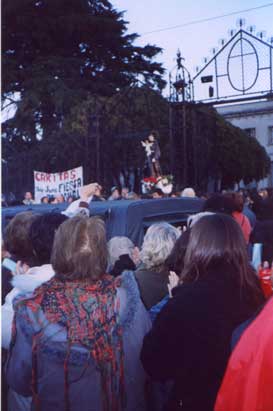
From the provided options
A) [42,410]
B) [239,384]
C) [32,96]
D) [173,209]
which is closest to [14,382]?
[42,410]

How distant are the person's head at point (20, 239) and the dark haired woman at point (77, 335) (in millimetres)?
602

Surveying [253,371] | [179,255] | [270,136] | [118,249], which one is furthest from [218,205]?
[270,136]

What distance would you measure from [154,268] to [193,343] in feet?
3.24

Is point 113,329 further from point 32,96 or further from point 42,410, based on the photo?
point 32,96

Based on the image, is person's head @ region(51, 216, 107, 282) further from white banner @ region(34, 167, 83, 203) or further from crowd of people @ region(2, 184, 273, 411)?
white banner @ region(34, 167, 83, 203)

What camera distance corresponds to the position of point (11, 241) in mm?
3035

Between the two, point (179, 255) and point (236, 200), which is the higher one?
point (236, 200)

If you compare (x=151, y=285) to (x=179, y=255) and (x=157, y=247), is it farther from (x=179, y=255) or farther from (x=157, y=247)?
(x=179, y=255)

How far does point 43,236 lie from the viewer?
8.95 feet

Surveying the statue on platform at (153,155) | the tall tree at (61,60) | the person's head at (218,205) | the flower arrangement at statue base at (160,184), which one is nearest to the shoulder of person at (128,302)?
the person's head at (218,205)

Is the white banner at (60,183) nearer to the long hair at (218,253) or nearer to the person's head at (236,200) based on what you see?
the person's head at (236,200)

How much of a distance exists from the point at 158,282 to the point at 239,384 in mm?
1563

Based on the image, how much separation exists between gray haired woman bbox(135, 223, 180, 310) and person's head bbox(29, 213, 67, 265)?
2.05 ft

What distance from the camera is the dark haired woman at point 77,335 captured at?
2225mm
